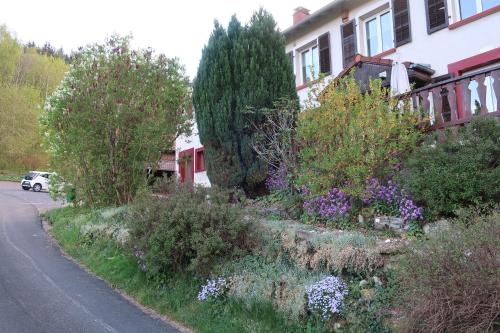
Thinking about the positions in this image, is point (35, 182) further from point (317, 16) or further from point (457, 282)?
point (457, 282)

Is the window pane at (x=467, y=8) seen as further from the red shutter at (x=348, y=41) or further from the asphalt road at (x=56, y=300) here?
the asphalt road at (x=56, y=300)

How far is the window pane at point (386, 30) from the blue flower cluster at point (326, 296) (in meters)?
10.1

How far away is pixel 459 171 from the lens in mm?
5840

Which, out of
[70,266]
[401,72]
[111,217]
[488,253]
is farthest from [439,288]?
[111,217]

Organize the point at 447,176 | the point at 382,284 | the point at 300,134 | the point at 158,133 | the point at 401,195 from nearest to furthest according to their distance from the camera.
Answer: the point at 382,284 → the point at 447,176 → the point at 401,195 → the point at 300,134 → the point at 158,133

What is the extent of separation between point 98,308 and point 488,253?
5134mm

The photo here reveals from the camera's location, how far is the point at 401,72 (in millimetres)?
9438

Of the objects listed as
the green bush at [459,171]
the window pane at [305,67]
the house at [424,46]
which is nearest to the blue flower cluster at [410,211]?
the green bush at [459,171]

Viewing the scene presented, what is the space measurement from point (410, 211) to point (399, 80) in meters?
3.94

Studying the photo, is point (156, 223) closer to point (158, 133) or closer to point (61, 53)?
point (158, 133)

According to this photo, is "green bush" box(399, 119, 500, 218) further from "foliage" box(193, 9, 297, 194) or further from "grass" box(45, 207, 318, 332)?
"foliage" box(193, 9, 297, 194)

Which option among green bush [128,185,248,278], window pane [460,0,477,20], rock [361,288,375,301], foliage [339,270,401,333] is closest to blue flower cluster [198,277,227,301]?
green bush [128,185,248,278]

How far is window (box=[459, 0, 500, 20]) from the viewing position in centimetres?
1048

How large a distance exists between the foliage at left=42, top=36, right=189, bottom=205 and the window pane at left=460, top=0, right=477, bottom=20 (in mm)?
7720
